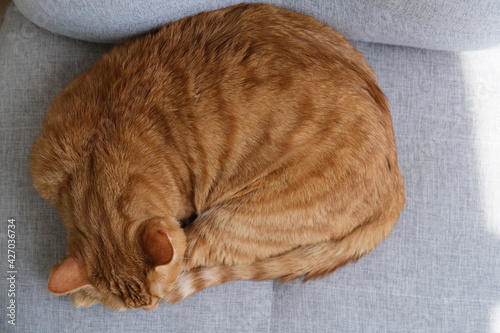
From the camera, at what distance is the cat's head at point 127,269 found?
49.8 inches

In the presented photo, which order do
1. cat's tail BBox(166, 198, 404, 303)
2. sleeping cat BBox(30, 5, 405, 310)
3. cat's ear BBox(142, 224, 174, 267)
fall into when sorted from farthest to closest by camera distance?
cat's tail BBox(166, 198, 404, 303) < sleeping cat BBox(30, 5, 405, 310) < cat's ear BBox(142, 224, 174, 267)

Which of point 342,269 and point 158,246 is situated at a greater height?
point 158,246

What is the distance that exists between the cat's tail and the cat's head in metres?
0.13

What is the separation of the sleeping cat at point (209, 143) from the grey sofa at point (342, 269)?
14 centimetres

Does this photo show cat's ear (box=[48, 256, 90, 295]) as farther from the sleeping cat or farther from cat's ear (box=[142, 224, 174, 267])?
cat's ear (box=[142, 224, 174, 267])

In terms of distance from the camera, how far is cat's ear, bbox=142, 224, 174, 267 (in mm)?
1218

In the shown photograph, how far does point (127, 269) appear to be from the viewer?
4.39ft

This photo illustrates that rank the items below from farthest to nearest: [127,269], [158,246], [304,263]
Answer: [304,263] < [127,269] < [158,246]

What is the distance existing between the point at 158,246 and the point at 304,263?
536mm

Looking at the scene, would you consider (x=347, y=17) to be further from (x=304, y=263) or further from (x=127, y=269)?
→ (x=127, y=269)

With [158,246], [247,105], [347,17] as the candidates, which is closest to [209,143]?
[247,105]

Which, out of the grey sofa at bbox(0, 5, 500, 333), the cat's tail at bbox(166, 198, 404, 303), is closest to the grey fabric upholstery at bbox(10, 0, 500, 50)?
the grey sofa at bbox(0, 5, 500, 333)

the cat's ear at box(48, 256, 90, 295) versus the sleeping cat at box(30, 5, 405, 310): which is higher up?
the sleeping cat at box(30, 5, 405, 310)

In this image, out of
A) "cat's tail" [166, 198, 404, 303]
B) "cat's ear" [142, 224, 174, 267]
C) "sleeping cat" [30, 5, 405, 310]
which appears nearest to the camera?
"cat's ear" [142, 224, 174, 267]
